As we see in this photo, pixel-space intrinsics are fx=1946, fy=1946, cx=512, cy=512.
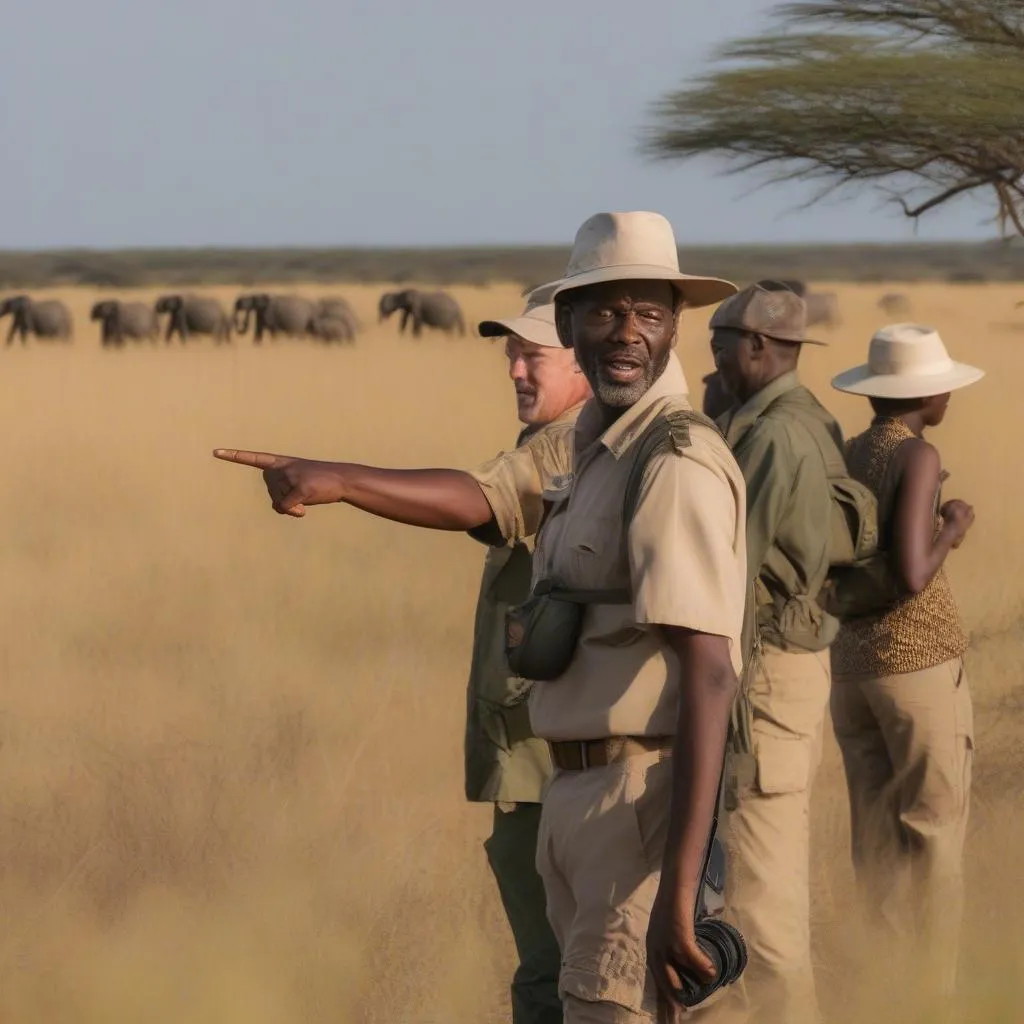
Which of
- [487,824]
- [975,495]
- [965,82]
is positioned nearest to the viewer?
[487,824]

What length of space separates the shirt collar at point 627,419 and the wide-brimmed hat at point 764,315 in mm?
1462

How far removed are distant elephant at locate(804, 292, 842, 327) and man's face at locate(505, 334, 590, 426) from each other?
1122 inches

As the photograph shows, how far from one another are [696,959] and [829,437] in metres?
2.00

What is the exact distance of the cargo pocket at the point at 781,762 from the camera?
4129mm

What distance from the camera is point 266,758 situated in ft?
21.7

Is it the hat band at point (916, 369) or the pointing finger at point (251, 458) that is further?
the hat band at point (916, 369)

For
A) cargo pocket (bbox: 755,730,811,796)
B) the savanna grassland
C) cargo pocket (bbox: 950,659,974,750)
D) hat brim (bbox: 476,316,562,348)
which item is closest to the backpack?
cargo pocket (bbox: 950,659,974,750)

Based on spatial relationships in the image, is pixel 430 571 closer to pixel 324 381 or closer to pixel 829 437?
pixel 829 437

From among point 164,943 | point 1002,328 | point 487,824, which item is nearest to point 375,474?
point 164,943

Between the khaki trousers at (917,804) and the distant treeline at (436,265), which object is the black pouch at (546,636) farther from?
the distant treeline at (436,265)

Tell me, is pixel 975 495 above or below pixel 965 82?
below

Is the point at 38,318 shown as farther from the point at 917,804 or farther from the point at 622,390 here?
the point at 622,390

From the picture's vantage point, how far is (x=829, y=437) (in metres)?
4.30

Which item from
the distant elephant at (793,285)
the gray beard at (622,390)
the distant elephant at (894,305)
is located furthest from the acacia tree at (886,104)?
the distant elephant at (894,305)
